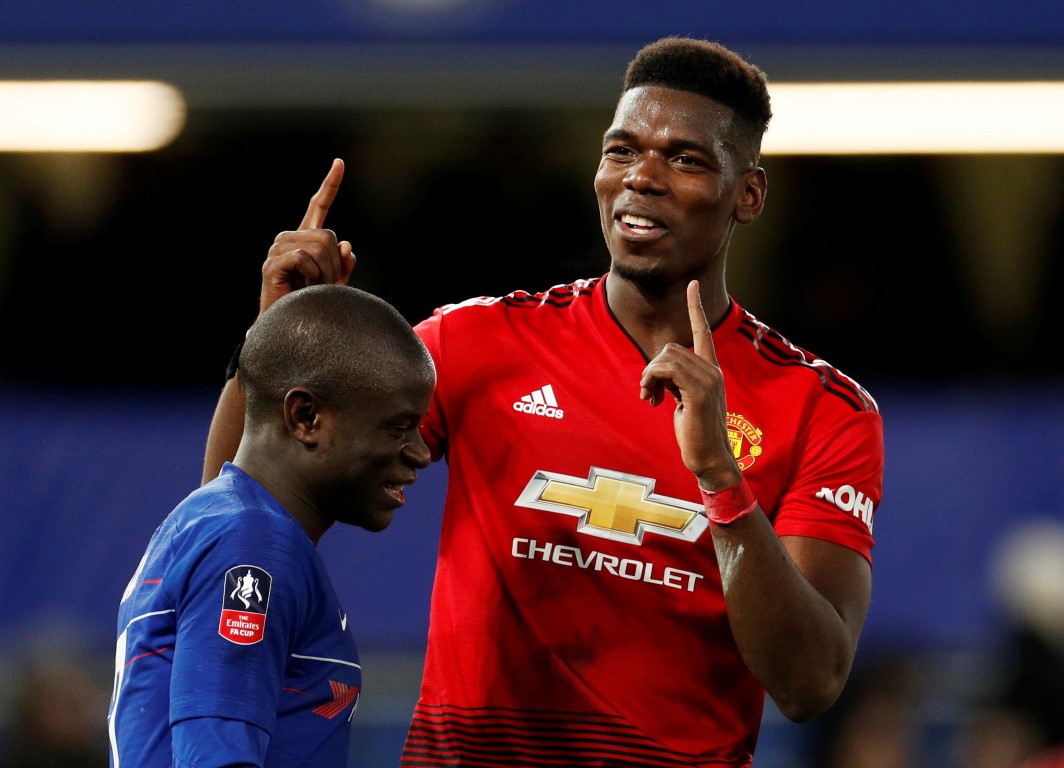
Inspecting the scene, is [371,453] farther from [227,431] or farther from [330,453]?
[227,431]

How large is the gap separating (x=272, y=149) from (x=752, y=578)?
4.83 metres

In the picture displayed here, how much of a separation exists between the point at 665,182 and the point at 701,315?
36 cm

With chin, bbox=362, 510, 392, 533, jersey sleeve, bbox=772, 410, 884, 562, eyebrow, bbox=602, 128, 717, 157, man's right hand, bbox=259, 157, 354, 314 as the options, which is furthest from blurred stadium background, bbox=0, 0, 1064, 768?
chin, bbox=362, 510, 392, 533

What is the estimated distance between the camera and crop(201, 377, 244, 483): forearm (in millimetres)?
3057

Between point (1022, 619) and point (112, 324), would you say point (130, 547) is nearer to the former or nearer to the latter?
point (112, 324)

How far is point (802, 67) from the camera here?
6918mm

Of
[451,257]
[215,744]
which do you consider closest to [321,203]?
[215,744]

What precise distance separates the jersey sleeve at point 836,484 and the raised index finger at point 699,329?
408 mm

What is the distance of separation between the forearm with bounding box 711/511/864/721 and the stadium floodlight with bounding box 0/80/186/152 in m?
4.89

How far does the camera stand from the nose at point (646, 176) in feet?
10.3

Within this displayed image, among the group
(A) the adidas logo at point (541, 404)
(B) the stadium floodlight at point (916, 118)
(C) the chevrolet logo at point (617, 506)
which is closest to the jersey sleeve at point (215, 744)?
(C) the chevrolet logo at point (617, 506)

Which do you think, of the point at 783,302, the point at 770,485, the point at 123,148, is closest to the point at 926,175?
the point at 783,302

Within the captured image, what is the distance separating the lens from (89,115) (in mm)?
7176

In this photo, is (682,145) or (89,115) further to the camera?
(89,115)
